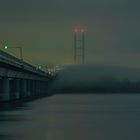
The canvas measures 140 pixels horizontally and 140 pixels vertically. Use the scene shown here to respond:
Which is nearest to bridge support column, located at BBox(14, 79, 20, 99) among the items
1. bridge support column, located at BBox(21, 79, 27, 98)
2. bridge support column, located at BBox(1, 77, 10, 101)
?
bridge support column, located at BBox(21, 79, 27, 98)

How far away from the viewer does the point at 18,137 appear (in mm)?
36594

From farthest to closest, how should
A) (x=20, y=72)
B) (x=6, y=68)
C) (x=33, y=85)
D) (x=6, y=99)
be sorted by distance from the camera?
(x=33, y=85)
(x=20, y=72)
(x=6, y=99)
(x=6, y=68)

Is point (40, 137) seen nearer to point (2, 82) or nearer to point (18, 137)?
point (18, 137)

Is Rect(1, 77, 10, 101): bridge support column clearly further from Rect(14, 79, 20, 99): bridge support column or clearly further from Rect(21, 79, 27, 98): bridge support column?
Rect(21, 79, 27, 98): bridge support column

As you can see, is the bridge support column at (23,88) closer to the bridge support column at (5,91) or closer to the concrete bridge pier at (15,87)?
the concrete bridge pier at (15,87)

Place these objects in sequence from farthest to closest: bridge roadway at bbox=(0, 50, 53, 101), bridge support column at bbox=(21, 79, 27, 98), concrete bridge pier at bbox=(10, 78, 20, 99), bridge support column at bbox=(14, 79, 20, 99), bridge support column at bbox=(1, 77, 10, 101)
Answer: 1. bridge support column at bbox=(21, 79, 27, 98)
2. bridge support column at bbox=(14, 79, 20, 99)
3. concrete bridge pier at bbox=(10, 78, 20, 99)
4. bridge support column at bbox=(1, 77, 10, 101)
5. bridge roadway at bbox=(0, 50, 53, 101)

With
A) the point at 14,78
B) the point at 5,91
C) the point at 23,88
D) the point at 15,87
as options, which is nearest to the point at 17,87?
the point at 15,87

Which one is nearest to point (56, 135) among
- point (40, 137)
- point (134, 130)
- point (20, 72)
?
point (40, 137)

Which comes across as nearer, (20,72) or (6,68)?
(6,68)

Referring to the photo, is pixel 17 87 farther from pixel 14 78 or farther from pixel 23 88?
pixel 23 88

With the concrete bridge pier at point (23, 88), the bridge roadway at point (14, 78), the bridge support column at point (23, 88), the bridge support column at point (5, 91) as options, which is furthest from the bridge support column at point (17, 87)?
the bridge support column at point (5, 91)

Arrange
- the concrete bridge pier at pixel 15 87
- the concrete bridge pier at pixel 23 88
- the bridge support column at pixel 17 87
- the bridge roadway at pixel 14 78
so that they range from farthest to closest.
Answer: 1. the concrete bridge pier at pixel 23 88
2. the bridge support column at pixel 17 87
3. the concrete bridge pier at pixel 15 87
4. the bridge roadway at pixel 14 78

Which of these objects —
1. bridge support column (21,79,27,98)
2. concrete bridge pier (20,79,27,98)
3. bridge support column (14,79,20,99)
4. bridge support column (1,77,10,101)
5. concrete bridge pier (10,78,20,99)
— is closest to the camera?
bridge support column (1,77,10,101)

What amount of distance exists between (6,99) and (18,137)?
78.9 meters
